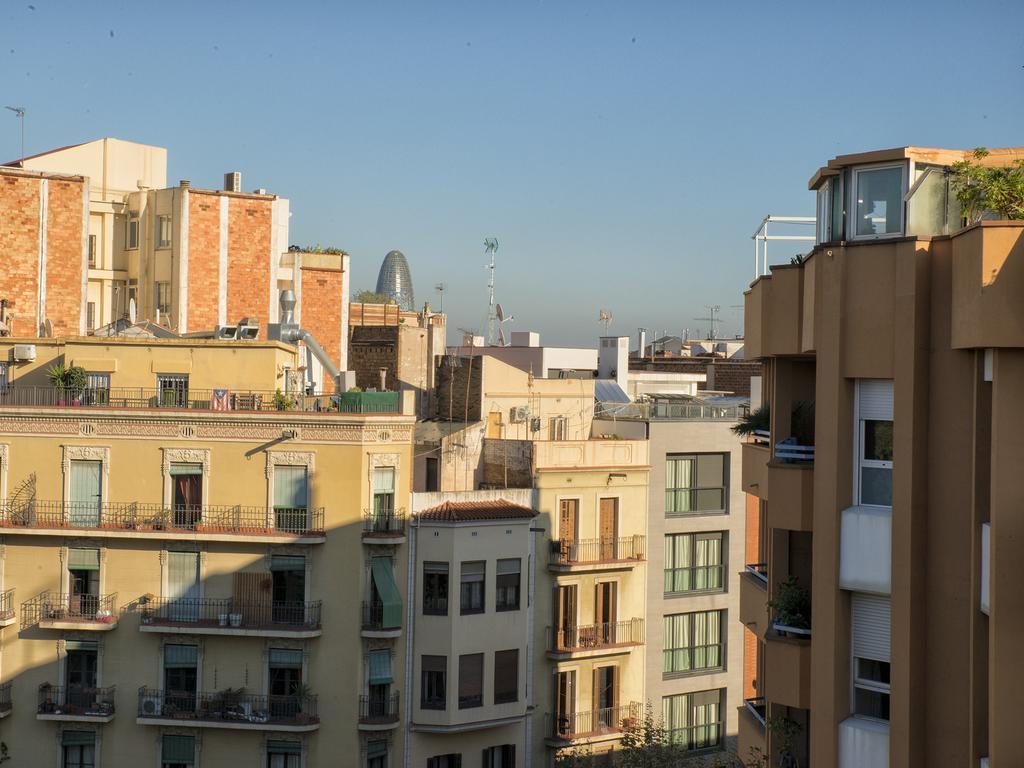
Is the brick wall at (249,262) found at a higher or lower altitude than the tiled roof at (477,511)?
higher

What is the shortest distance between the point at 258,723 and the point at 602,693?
1159 cm

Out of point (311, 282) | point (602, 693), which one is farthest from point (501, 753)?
point (311, 282)

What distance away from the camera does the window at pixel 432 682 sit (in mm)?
40219

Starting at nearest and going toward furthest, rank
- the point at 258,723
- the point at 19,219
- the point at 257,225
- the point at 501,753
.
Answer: the point at 258,723, the point at 501,753, the point at 19,219, the point at 257,225

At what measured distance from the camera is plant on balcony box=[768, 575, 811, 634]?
16.2 meters

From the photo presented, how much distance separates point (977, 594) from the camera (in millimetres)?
13219

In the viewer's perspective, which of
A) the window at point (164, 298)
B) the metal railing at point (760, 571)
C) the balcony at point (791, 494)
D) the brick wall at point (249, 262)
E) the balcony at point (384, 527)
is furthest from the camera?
the brick wall at point (249, 262)

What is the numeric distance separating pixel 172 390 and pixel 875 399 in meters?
29.7

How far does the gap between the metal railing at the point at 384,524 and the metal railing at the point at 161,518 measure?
4.33 ft

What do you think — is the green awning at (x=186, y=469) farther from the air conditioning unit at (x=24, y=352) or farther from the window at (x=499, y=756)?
the window at (x=499, y=756)

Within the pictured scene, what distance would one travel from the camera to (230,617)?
3900cm

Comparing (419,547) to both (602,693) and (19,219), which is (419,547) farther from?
(19,219)

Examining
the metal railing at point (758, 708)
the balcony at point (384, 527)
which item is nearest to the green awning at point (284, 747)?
the balcony at point (384, 527)

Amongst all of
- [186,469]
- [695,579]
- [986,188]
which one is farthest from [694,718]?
[986,188]
